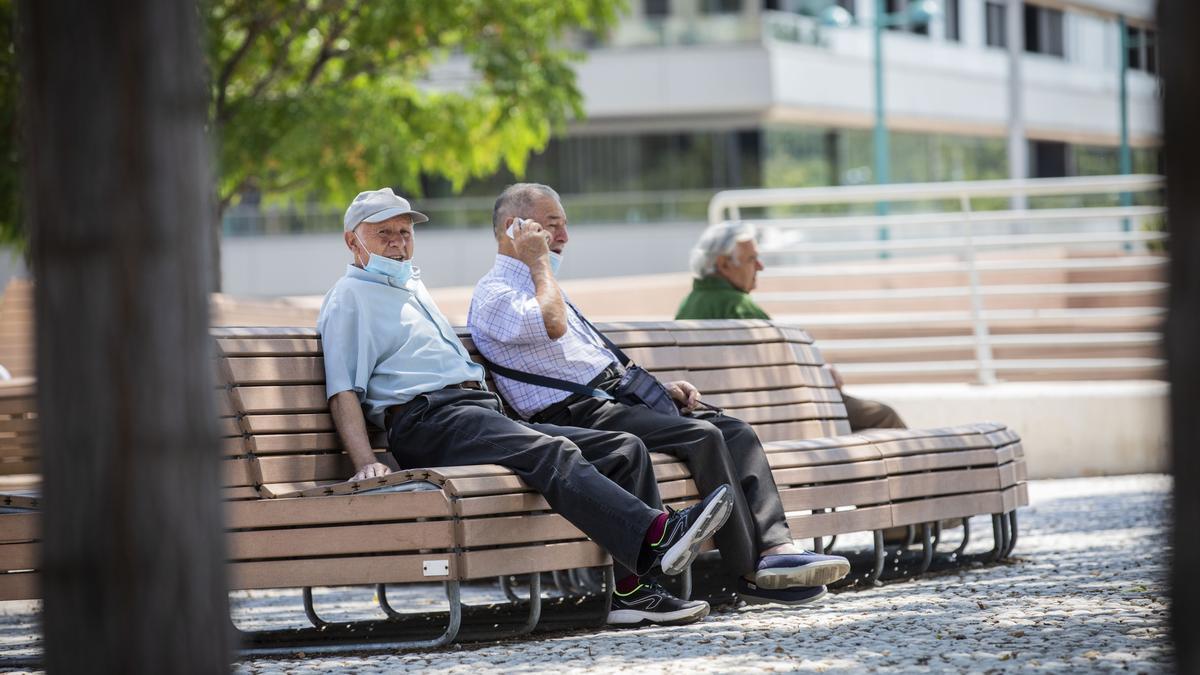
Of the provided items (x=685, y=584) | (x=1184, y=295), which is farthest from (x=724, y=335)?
(x=1184, y=295)

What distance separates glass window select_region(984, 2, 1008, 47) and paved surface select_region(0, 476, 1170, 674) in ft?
144

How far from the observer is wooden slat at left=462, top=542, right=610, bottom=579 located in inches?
209

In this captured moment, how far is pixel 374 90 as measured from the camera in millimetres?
18641

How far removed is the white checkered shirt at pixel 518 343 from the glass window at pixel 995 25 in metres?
45.0

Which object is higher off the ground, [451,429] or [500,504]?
[451,429]

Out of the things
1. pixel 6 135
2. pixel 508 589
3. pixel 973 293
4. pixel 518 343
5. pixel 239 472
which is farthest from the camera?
pixel 6 135

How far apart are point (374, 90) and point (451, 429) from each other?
1335 cm

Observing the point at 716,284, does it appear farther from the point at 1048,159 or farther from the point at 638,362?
the point at 1048,159

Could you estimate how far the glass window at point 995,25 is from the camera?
1950 inches

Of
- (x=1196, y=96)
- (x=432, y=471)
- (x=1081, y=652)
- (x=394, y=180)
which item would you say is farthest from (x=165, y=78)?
(x=394, y=180)

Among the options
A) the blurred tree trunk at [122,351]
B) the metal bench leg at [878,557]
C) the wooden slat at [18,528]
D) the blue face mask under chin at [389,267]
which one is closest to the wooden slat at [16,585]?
the wooden slat at [18,528]

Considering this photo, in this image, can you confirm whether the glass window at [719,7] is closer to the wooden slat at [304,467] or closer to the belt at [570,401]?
the belt at [570,401]

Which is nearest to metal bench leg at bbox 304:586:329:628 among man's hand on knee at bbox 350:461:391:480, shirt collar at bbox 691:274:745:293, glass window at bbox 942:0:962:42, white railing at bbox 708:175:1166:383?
man's hand on knee at bbox 350:461:391:480

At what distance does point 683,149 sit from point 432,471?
36392 mm
